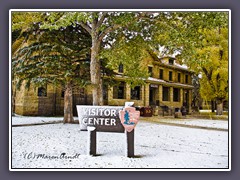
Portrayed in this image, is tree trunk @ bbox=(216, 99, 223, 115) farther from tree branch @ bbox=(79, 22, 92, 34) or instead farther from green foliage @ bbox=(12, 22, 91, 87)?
tree branch @ bbox=(79, 22, 92, 34)

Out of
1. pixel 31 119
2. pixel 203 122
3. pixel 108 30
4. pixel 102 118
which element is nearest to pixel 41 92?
pixel 31 119

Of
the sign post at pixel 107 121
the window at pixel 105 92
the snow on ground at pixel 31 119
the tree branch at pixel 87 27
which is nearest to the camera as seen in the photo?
the sign post at pixel 107 121

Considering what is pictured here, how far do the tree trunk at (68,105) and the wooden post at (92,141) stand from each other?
25cm

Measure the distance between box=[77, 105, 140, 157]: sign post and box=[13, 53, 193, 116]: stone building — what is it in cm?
12

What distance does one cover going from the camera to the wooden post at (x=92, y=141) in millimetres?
3162

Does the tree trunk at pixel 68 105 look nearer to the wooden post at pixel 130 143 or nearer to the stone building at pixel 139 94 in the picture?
the stone building at pixel 139 94

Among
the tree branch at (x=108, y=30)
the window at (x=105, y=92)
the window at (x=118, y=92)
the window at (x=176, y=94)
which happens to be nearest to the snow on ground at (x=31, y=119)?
the window at (x=105, y=92)

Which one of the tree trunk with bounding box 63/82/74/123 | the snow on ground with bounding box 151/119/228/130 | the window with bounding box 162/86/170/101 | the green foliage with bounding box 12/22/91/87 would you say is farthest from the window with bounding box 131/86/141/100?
the tree trunk with bounding box 63/82/74/123

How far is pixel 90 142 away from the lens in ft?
10.4

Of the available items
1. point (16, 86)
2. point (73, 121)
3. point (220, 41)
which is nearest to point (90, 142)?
point (73, 121)

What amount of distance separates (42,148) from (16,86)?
29.7 inches

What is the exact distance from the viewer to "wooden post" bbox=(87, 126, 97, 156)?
10.4ft

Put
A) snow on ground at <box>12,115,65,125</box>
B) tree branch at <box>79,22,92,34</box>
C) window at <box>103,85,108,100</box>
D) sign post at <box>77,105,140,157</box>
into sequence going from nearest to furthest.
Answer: sign post at <box>77,105,140,157</box> < snow on ground at <box>12,115,65,125</box> < window at <box>103,85,108,100</box> < tree branch at <box>79,22,92,34</box>

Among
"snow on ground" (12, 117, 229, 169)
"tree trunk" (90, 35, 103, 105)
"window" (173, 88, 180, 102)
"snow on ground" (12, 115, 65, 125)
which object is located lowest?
"snow on ground" (12, 117, 229, 169)
